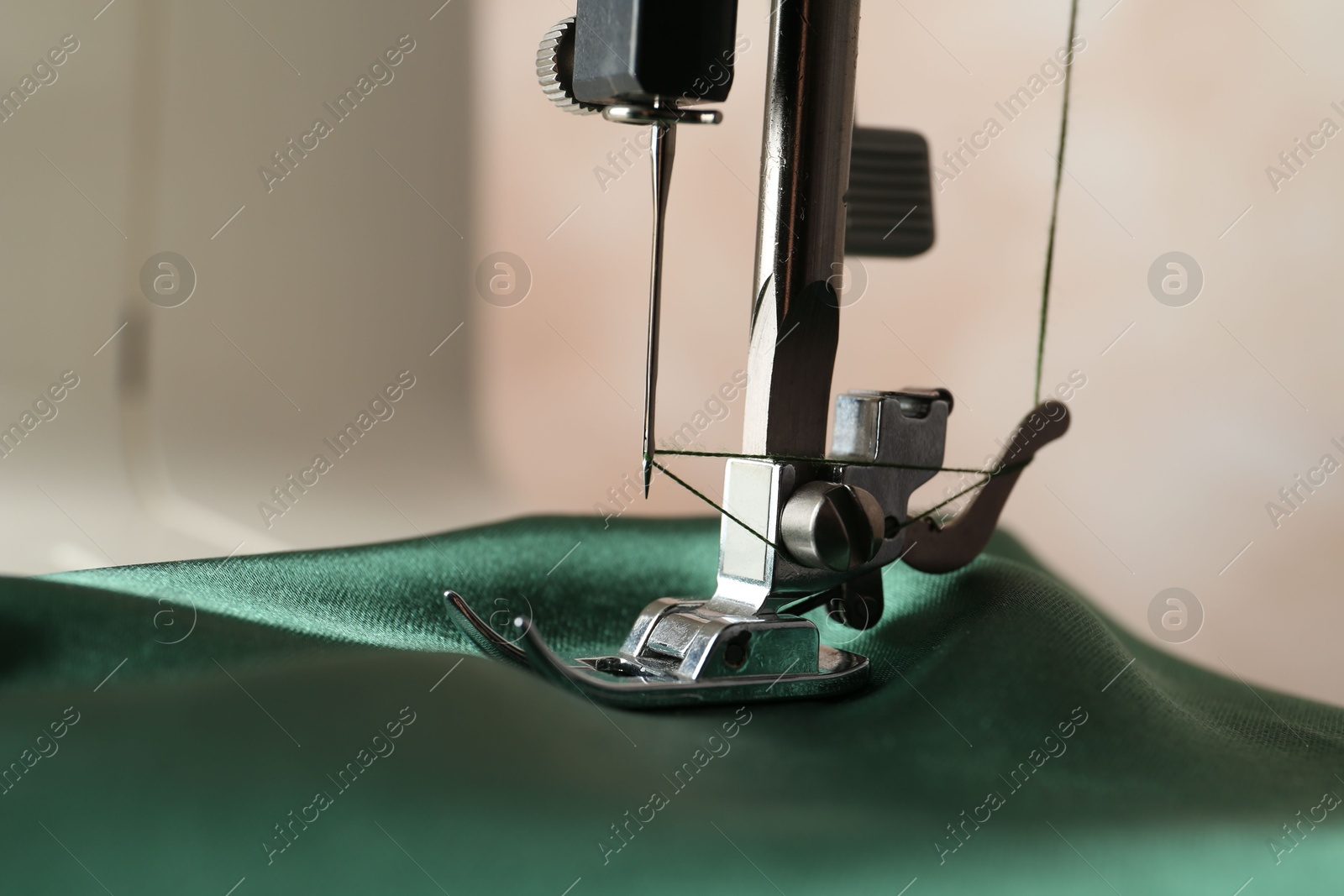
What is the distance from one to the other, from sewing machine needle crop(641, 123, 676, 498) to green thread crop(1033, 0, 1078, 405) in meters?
0.20

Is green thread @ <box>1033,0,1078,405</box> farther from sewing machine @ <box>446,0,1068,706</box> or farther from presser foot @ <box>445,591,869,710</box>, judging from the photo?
presser foot @ <box>445,591,869,710</box>

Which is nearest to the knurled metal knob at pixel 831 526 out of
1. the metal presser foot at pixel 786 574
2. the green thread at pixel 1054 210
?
the metal presser foot at pixel 786 574

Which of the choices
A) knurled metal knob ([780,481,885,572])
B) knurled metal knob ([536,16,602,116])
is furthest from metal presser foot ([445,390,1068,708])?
knurled metal knob ([536,16,602,116])

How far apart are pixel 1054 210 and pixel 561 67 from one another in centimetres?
25

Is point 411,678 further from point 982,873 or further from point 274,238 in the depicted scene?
point 274,238

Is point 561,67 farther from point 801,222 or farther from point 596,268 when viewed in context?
point 596,268

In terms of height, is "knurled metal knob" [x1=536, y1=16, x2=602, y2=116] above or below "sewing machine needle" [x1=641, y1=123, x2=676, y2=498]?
above

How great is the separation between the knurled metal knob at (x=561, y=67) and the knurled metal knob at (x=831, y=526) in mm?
178

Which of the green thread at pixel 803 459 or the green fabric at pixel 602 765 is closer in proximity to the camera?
the green fabric at pixel 602 765

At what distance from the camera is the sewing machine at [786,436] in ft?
1.73

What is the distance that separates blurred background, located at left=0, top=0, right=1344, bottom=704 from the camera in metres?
0.73

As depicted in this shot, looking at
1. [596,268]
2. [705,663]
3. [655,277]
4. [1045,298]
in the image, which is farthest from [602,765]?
[596,268]

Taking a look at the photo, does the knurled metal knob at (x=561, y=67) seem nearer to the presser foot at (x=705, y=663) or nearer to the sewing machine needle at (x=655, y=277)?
the sewing machine needle at (x=655, y=277)

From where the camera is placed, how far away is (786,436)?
56cm
